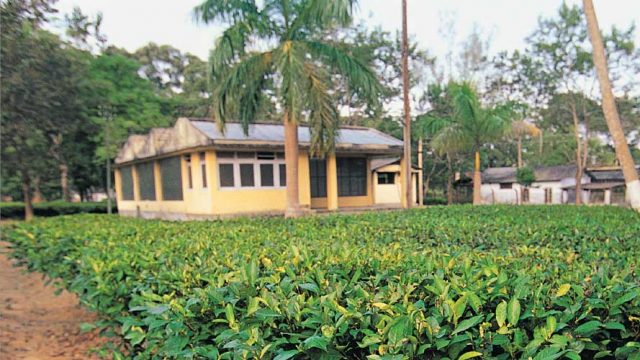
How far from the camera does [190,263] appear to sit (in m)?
2.74

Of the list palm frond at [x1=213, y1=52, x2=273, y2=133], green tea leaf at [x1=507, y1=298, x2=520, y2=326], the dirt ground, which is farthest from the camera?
palm frond at [x1=213, y1=52, x2=273, y2=133]

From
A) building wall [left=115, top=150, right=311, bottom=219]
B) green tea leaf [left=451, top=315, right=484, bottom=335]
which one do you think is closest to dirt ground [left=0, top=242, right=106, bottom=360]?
green tea leaf [left=451, top=315, right=484, bottom=335]

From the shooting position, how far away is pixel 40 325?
5.07 metres

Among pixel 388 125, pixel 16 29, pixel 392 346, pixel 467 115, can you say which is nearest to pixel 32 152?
pixel 16 29

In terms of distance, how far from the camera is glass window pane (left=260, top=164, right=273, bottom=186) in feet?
50.1

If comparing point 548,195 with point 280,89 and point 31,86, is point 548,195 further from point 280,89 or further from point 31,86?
point 31,86

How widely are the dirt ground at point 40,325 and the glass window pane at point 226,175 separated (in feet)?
24.9

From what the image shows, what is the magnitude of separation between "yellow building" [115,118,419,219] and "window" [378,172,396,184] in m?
0.05

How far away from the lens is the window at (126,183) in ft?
67.5

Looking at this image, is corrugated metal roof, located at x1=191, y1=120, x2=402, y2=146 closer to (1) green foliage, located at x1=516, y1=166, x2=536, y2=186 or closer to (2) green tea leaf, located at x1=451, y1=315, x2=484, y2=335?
(2) green tea leaf, located at x1=451, y1=315, x2=484, y2=335

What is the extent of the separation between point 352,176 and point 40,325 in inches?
551

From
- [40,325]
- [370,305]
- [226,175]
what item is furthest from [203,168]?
[370,305]

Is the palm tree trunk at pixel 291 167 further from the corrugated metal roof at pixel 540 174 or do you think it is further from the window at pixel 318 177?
the corrugated metal roof at pixel 540 174

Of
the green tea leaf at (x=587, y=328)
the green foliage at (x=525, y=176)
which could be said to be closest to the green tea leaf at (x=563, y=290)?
the green tea leaf at (x=587, y=328)
